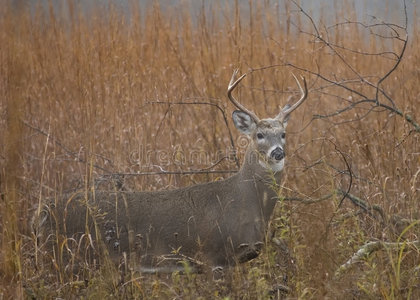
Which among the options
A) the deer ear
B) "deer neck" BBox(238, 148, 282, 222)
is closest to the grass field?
"deer neck" BBox(238, 148, 282, 222)

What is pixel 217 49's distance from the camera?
5992 millimetres

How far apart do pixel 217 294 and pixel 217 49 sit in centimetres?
308

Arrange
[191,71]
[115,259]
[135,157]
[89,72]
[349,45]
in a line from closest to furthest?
[115,259]
[135,157]
[89,72]
[191,71]
[349,45]

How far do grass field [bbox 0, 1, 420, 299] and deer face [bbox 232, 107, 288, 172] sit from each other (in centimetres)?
15

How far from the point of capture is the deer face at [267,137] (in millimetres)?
4289

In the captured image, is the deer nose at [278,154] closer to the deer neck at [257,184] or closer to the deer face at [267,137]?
the deer face at [267,137]

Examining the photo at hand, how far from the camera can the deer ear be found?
4.57 metres

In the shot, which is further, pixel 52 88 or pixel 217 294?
pixel 52 88

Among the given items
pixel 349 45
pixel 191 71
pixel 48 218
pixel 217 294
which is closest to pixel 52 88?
pixel 191 71

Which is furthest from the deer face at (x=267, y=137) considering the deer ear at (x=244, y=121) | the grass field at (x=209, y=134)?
the grass field at (x=209, y=134)

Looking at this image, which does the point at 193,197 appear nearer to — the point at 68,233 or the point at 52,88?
the point at 68,233

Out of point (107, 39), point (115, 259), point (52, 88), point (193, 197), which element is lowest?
point (115, 259)

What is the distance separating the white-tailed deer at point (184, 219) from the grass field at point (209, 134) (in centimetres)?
13

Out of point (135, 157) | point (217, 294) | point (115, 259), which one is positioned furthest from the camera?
point (135, 157)
